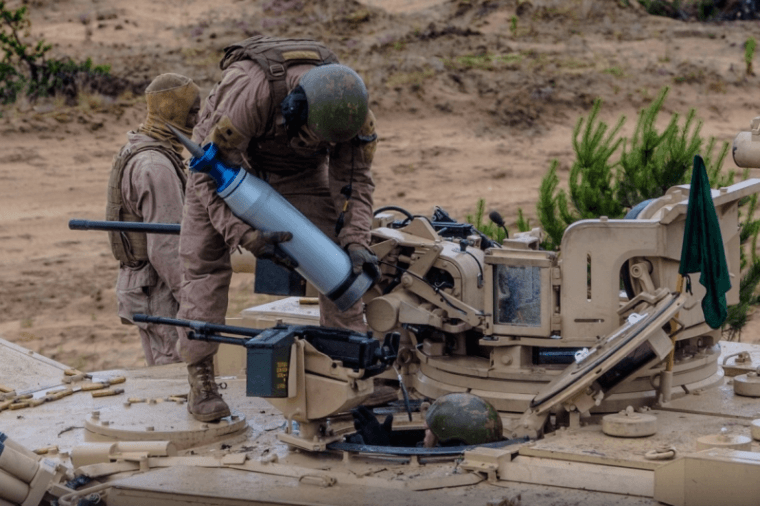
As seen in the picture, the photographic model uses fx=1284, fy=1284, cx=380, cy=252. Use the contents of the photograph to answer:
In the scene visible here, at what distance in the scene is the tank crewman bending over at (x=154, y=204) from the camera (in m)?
7.64

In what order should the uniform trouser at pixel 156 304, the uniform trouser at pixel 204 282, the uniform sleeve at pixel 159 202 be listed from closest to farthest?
the uniform trouser at pixel 204 282 → the uniform sleeve at pixel 159 202 → the uniform trouser at pixel 156 304

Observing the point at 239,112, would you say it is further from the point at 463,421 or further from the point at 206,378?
the point at 463,421

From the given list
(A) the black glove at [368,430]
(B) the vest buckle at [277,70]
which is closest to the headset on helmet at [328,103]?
(B) the vest buckle at [277,70]

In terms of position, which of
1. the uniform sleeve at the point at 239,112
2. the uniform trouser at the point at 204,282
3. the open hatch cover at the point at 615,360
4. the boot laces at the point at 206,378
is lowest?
the boot laces at the point at 206,378

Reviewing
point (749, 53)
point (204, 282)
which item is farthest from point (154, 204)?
point (749, 53)

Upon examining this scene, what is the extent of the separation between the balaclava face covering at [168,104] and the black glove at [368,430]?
281cm

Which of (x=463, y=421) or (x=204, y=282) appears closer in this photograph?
(x=463, y=421)

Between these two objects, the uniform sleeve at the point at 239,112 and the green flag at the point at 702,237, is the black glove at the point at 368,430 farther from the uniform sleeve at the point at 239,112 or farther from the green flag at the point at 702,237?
the green flag at the point at 702,237

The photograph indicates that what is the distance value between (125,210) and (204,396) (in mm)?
2163

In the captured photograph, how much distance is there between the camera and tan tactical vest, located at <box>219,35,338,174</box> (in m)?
5.78

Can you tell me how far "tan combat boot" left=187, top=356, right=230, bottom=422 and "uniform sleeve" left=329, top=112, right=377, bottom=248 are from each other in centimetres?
90

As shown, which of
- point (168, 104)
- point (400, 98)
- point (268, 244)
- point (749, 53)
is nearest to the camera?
point (268, 244)

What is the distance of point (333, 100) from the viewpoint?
5.54 meters

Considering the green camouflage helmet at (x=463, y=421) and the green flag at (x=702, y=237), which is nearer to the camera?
the green camouflage helmet at (x=463, y=421)
